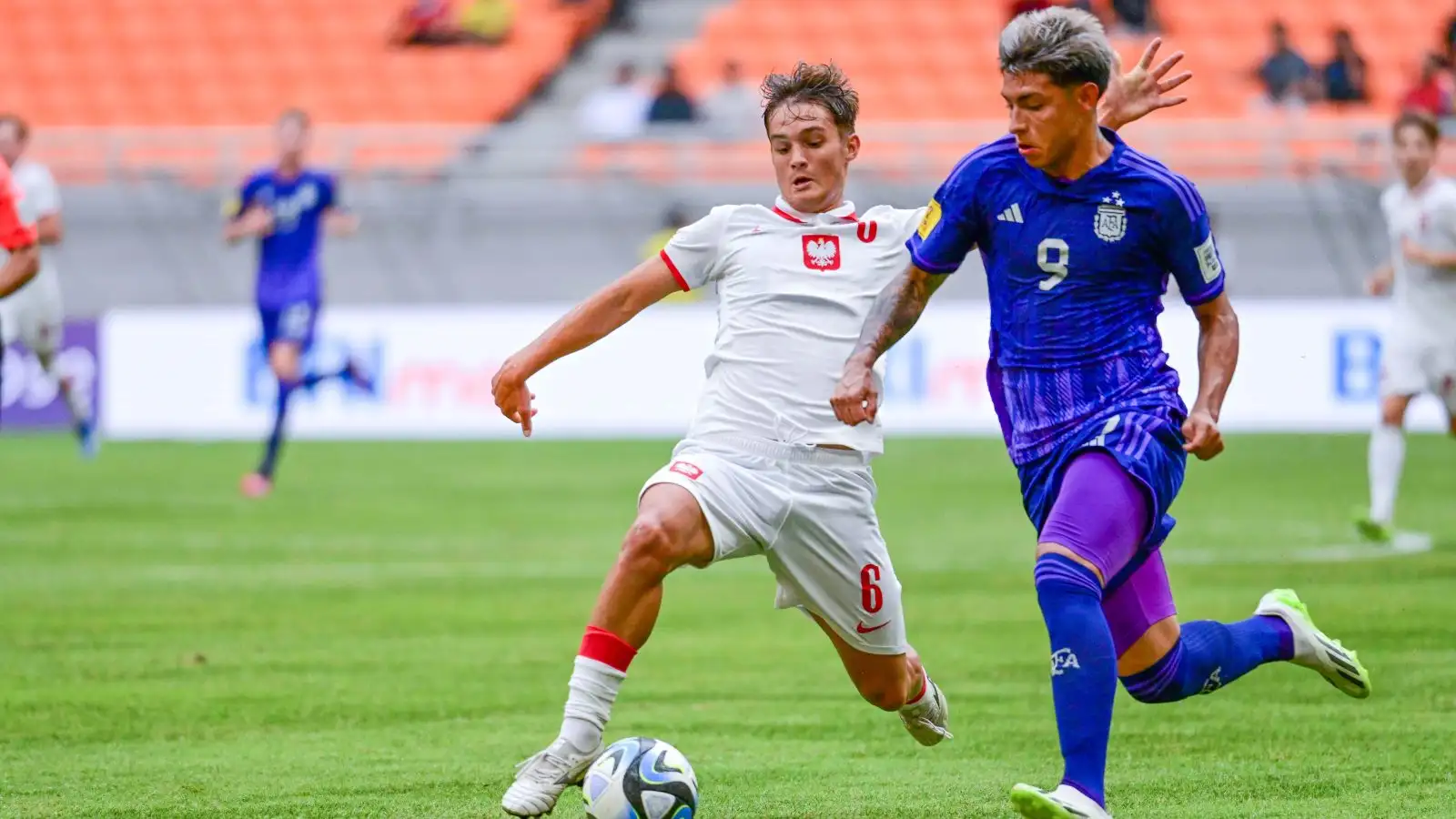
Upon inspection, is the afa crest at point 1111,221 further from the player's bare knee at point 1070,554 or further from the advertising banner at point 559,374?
the advertising banner at point 559,374

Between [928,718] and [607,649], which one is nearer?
[607,649]

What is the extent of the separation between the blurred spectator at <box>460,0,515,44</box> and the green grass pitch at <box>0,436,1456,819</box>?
11.6 meters

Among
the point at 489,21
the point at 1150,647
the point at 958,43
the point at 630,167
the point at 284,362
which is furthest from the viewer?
the point at 489,21

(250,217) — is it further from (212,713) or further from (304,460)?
(212,713)

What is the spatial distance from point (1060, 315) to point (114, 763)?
318 centimetres

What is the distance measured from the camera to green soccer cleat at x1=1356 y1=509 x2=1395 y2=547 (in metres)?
11.8

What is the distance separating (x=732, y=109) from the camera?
23.4 metres

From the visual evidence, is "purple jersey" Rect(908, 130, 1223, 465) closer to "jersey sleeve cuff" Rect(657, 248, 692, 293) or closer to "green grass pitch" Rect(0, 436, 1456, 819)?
"jersey sleeve cuff" Rect(657, 248, 692, 293)

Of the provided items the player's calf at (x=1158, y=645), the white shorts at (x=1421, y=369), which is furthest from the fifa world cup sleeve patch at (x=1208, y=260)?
the white shorts at (x=1421, y=369)

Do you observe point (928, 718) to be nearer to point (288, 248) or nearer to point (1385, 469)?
point (1385, 469)

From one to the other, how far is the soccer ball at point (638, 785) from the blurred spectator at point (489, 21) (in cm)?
2182

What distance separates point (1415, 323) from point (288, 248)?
27.7 feet

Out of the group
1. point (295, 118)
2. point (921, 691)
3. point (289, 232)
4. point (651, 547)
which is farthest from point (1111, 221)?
point (289, 232)

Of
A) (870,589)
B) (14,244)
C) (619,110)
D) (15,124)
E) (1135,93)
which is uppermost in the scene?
(619,110)
